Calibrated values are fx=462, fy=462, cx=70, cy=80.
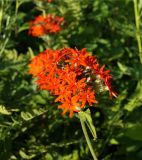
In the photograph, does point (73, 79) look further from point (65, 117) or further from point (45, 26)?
point (45, 26)

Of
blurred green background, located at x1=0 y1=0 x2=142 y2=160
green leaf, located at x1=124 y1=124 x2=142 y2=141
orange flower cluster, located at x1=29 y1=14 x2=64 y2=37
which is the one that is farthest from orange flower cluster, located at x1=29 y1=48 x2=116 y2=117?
orange flower cluster, located at x1=29 y1=14 x2=64 y2=37

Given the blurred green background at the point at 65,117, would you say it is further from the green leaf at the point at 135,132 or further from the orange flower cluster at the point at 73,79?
the orange flower cluster at the point at 73,79

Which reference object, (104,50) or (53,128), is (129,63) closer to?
(104,50)

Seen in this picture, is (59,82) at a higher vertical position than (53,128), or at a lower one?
Result: higher

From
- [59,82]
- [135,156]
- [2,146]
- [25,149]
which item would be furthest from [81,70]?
[135,156]

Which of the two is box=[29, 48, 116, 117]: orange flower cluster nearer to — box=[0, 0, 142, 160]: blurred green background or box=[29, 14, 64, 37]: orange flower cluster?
box=[0, 0, 142, 160]: blurred green background

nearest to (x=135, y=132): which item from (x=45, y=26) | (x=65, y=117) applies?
(x=65, y=117)

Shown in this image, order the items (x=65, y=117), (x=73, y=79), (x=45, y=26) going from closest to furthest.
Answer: (x=73, y=79) < (x=65, y=117) < (x=45, y=26)

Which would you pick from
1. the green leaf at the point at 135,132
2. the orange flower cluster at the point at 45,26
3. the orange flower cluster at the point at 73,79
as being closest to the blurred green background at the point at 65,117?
the green leaf at the point at 135,132
